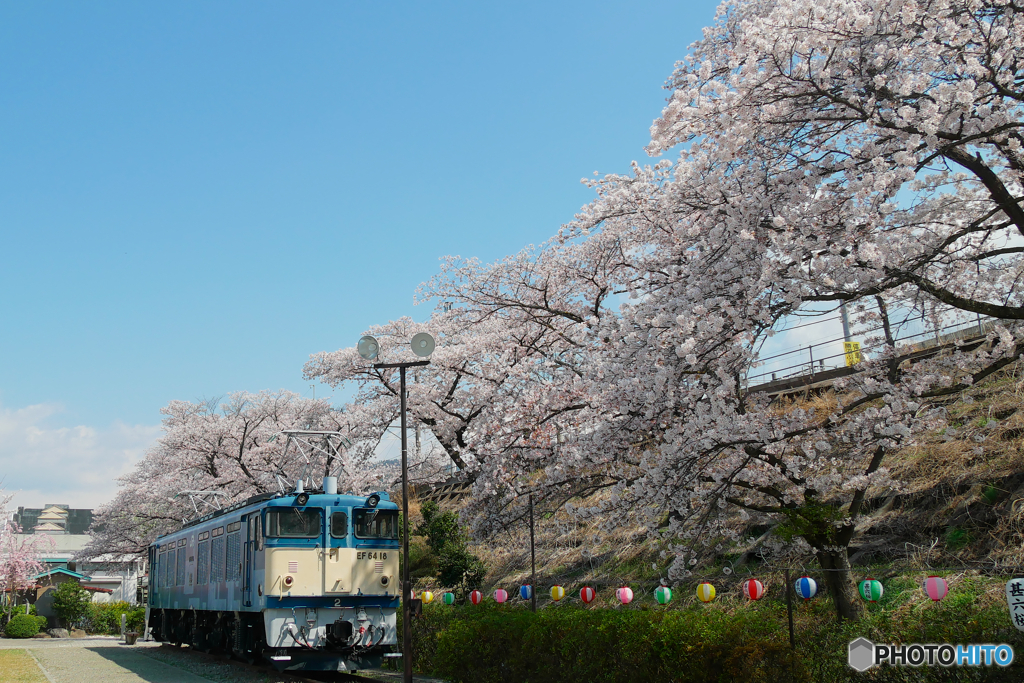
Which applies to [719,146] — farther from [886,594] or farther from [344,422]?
[344,422]

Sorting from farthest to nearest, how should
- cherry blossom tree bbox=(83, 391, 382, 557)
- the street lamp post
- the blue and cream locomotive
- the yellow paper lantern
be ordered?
cherry blossom tree bbox=(83, 391, 382, 557)
the blue and cream locomotive
the street lamp post
the yellow paper lantern

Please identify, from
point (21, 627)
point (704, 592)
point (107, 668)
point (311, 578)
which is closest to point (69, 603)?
point (21, 627)

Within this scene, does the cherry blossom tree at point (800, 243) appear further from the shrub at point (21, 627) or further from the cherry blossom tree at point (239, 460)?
the shrub at point (21, 627)

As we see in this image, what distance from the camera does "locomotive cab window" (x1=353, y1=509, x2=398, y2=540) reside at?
42.4 ft

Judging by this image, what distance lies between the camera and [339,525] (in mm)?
12703

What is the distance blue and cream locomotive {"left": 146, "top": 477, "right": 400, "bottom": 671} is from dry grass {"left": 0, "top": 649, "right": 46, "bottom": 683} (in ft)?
9.98

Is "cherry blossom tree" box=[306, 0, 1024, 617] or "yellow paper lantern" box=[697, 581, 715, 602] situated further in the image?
"yellow paper lantern" box=[697, 581, 715, 602]

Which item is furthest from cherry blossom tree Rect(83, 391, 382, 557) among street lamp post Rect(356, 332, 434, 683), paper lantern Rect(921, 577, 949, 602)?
paper lantern Rect(921, 577, 949, 602)

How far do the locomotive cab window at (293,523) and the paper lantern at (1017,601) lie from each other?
9.79 m

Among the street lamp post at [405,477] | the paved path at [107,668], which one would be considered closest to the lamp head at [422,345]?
the street lamp post at [405,477]

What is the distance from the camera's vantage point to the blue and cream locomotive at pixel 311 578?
463 inches

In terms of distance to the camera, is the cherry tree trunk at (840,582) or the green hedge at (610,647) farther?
the cherry tree trunk at (840,582)

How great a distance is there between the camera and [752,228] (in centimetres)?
878

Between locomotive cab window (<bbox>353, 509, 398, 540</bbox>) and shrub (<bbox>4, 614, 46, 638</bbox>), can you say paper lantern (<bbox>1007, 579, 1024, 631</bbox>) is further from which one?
shrub (<bbox>4, 614, 46, 638</bbox>)
